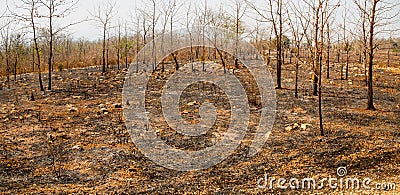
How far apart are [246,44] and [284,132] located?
20.7m

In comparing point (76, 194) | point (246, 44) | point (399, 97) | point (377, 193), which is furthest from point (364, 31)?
point (246, 44)

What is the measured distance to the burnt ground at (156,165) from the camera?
24.8ft

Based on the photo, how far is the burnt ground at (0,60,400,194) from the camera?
298 inches

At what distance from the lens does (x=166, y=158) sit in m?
9.36
